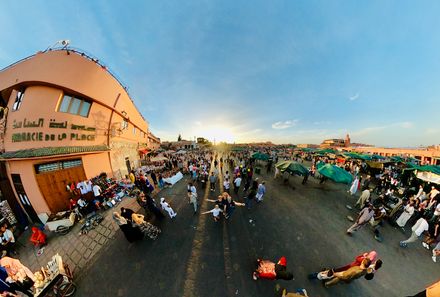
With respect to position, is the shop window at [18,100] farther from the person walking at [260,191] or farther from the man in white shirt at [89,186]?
the person walking at [260,191]

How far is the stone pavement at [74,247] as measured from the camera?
19.1ft

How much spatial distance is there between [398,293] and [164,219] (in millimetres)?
9310

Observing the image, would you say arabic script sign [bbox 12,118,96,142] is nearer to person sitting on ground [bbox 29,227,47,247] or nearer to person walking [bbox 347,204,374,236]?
person sitting on ground [bbox 29,227,47,247]

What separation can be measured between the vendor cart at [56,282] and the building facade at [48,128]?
623 centimetres

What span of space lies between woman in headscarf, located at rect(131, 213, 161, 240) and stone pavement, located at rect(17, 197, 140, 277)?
1.86m

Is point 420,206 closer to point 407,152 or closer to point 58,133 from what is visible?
point 58,133

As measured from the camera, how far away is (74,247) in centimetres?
653

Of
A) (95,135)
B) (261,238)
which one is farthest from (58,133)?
(261,238)

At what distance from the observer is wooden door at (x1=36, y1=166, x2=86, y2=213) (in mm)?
8688

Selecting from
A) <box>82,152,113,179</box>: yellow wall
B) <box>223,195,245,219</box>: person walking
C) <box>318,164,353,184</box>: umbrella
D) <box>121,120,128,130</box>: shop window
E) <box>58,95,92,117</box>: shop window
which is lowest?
<box>223,195,245,219</box>: person walking

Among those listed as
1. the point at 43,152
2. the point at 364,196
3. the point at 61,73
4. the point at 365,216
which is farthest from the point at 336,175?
the point at 61,73

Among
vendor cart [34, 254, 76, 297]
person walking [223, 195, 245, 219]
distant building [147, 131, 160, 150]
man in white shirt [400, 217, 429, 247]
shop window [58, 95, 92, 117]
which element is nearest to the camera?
vendor cart [34, 254, 76, 297]

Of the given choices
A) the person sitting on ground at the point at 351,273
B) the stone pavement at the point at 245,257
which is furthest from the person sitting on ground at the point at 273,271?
the person sitting on ground at the point at 351,273

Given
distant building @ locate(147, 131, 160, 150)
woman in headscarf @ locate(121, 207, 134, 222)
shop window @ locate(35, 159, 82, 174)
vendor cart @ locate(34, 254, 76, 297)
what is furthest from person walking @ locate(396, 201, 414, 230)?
distant building @ locate(147, 131, 160, 150)
